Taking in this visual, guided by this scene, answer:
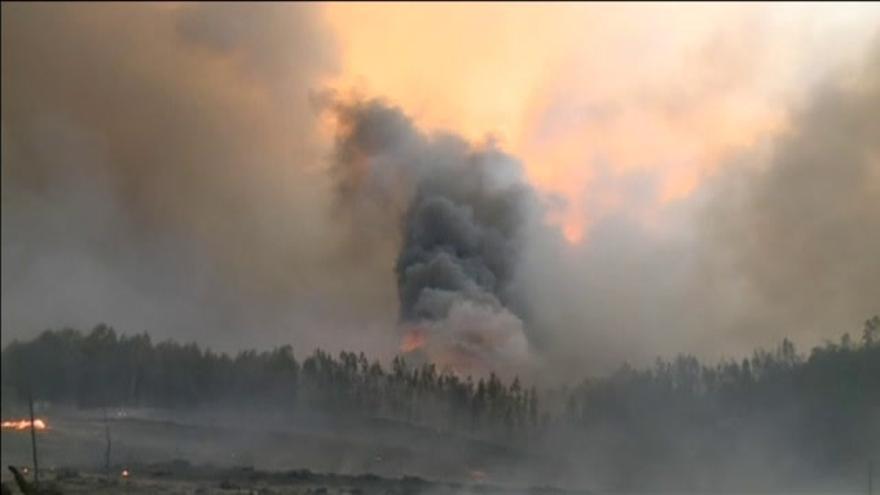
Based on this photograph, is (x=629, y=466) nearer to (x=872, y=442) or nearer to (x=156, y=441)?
(x=872, y=442)

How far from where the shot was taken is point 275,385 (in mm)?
94562

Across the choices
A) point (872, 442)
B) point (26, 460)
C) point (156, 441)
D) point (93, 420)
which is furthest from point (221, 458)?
point (872, 442)

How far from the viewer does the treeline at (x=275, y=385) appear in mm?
69938

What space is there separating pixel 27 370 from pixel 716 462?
4314 centimetres

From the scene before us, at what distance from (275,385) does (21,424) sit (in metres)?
40.5

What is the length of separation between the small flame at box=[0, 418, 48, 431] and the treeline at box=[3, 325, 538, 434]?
1.61 meters

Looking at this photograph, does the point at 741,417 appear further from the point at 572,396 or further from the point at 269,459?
the point at 269,459

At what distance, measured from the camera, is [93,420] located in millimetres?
70000

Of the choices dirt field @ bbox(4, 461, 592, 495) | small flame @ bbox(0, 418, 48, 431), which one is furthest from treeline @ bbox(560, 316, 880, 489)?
small flame @ bbox(0, 418, 48, 431)

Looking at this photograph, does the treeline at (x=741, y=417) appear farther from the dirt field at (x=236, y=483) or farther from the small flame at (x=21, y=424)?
the small flame at (x=21, y=424)

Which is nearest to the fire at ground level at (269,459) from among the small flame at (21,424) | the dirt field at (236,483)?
the dirt field at (236,483)

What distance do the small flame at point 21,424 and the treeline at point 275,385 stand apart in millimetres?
1611

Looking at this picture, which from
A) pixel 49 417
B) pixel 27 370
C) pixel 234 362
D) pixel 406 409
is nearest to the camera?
pixel 27 370

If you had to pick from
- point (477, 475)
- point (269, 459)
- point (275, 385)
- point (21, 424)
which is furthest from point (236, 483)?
point (275, 385)
